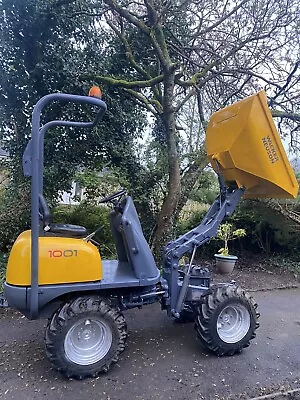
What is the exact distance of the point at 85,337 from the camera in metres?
2.93

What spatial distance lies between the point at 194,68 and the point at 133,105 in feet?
4.98

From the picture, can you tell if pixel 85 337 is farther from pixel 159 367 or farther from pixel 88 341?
pixel 159 367

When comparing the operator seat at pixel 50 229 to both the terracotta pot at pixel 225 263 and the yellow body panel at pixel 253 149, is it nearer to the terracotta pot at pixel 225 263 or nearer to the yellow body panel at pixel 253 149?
the yellow body panel at pixel 253 149

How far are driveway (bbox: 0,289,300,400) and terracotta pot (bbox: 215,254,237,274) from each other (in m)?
2.24

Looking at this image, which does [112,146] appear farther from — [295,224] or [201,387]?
[201,387]

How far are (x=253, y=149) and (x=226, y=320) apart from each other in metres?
1.64

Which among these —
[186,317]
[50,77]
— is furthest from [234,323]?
[50,77]

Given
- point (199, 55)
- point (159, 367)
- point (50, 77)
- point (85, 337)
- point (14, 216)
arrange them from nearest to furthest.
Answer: point (85, 337), point (159, 367), point (14, 216), point (50, 77), point (199, 55)

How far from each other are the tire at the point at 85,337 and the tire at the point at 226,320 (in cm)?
80

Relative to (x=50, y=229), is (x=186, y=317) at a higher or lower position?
lower

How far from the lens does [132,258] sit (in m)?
3.16

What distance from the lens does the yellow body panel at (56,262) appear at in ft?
8.91

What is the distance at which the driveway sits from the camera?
8.87ft

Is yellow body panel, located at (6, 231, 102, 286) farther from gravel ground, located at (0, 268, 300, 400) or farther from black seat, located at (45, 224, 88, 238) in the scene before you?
gravel ground, located at (0, 268, 300, 400)
